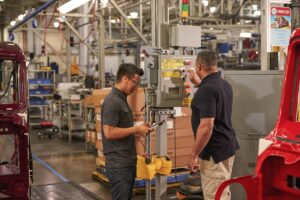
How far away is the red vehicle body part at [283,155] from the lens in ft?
7.97

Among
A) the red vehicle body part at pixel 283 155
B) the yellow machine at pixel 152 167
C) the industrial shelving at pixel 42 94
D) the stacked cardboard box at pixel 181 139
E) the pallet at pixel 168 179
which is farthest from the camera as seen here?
the industrial shelving at pixel 42 94

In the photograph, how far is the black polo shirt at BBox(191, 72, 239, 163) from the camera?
3631mm

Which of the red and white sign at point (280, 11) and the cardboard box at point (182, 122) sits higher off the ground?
the red and white sign at point (280, 11)

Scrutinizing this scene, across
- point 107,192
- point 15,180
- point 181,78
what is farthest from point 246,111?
point 107,192

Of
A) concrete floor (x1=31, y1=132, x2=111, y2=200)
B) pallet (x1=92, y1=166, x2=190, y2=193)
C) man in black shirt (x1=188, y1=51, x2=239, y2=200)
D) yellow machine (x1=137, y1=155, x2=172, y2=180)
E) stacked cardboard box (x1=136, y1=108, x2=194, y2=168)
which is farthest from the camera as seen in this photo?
concrete floor (x1=31, y1=132, x2=111, y2=200)

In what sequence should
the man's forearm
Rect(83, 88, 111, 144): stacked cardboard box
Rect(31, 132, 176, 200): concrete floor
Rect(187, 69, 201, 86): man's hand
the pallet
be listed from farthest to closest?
Rect(83, 88, 111, 144): stacked cardboard box < Rect(31, 132, 176, 200): concrete floor < the pallet < Rect(187, 69, 201, 86): man's hand < the man's forearm

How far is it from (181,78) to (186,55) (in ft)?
0.89

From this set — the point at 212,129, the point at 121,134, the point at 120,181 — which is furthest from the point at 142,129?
the point at 212,129

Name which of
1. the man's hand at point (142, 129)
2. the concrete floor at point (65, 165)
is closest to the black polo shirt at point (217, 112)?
the man's hand at point (142, 129)

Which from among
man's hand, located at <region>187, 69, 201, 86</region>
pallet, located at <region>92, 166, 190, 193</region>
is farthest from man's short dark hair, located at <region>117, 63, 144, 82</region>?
pallet, located at <region>92, 166, 190, 193</region>

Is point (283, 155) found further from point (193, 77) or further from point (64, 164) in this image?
point (64, 164)

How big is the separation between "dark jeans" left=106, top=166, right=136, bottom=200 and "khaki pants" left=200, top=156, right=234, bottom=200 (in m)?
0.69

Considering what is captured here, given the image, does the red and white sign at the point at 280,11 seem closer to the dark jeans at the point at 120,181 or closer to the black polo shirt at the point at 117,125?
the black polo shirt at the point at 117,125

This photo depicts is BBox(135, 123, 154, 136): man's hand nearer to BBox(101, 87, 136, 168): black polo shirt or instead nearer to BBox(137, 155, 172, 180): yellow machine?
BBox(101, 87, 136, 168): black polo shirt
